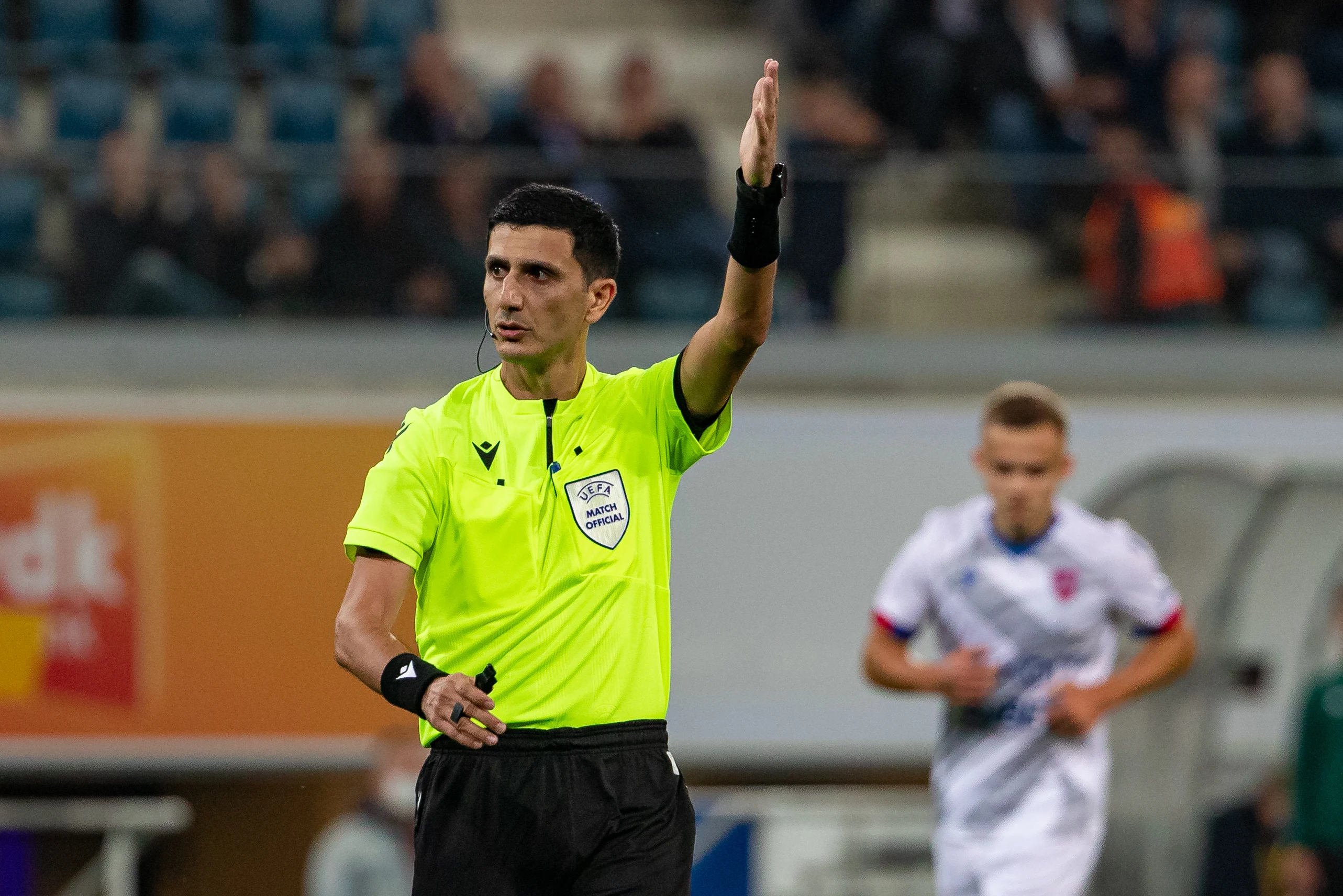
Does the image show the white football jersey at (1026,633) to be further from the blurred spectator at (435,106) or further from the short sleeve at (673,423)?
the blurred spectator at (435,106)

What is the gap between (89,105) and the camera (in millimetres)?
10703

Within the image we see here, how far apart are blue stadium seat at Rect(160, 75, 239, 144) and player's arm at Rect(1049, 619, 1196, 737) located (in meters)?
6.59

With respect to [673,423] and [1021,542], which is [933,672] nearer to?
[1021,542]

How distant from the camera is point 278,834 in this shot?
32.0ft

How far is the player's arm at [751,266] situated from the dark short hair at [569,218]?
0.30 metres

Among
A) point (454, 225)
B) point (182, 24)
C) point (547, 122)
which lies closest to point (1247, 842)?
point (454, 225)

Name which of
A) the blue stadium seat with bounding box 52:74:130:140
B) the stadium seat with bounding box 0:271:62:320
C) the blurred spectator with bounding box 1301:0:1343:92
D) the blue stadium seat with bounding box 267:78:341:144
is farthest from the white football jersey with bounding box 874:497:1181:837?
the blurred spectator with bounding box 1301:0:1343:92

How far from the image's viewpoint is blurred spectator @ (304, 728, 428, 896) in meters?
9.01

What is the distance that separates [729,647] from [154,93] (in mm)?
4667

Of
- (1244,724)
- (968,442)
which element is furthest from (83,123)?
(1244,724)

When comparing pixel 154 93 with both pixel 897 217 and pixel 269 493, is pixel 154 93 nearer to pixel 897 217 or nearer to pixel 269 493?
pixel 269 493

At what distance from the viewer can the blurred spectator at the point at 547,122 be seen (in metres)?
10.1

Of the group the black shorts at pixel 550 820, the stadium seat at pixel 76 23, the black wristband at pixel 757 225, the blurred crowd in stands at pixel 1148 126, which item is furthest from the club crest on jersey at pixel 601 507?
the stadium seat at pixel 76 23

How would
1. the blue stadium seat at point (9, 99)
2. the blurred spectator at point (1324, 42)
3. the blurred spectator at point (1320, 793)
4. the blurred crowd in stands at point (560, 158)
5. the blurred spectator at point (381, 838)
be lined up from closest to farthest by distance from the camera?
the blurred spectator at point (1320, 793)
the blurred spectator at point (381, 838)
the blurred crowd in stands at point (560, 158)
the blue stadium seat at point (9, 99)
the blurred spectator at point (1324, 42)
